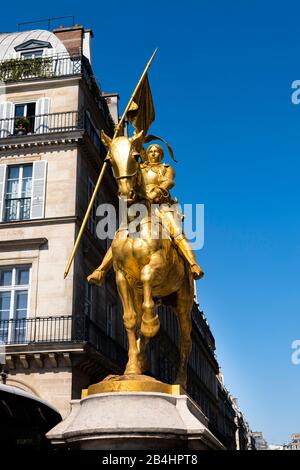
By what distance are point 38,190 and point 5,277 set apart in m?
3.38

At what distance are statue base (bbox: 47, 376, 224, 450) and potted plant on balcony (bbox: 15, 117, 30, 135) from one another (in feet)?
64.5

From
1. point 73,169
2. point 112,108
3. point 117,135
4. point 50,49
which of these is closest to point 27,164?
point 73,169

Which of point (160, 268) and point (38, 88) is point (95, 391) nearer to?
point (160, 268)

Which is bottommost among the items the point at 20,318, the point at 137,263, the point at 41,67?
the point at 137,263

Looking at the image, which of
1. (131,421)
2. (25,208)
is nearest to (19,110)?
(25,208)

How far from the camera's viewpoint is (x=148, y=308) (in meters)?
7.25

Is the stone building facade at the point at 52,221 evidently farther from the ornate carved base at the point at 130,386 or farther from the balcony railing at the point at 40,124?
the ornate carved base at the point at 130,386

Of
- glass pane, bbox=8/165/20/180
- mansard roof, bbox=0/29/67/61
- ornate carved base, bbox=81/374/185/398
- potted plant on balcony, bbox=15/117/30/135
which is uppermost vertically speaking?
mansard roof, bbox=0/29/67/61

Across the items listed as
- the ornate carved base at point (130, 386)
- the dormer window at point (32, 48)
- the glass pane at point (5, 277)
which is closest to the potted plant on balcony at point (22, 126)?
the dormer window at point (32, 48)

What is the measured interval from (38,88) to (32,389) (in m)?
11.8

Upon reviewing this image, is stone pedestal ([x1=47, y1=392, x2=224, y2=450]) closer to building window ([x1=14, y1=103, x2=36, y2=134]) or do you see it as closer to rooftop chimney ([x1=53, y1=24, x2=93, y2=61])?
building window ([x1=14, y1=103, x2=36, y2=134])

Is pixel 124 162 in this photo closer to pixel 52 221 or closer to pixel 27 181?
pixel 52 221

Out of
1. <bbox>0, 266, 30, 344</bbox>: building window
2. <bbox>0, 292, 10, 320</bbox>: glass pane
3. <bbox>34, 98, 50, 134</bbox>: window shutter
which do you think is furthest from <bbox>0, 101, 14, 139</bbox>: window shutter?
<bbox>0, 292, 10, 320</bbox>: glass pane

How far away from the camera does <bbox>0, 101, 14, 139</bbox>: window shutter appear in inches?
1013
